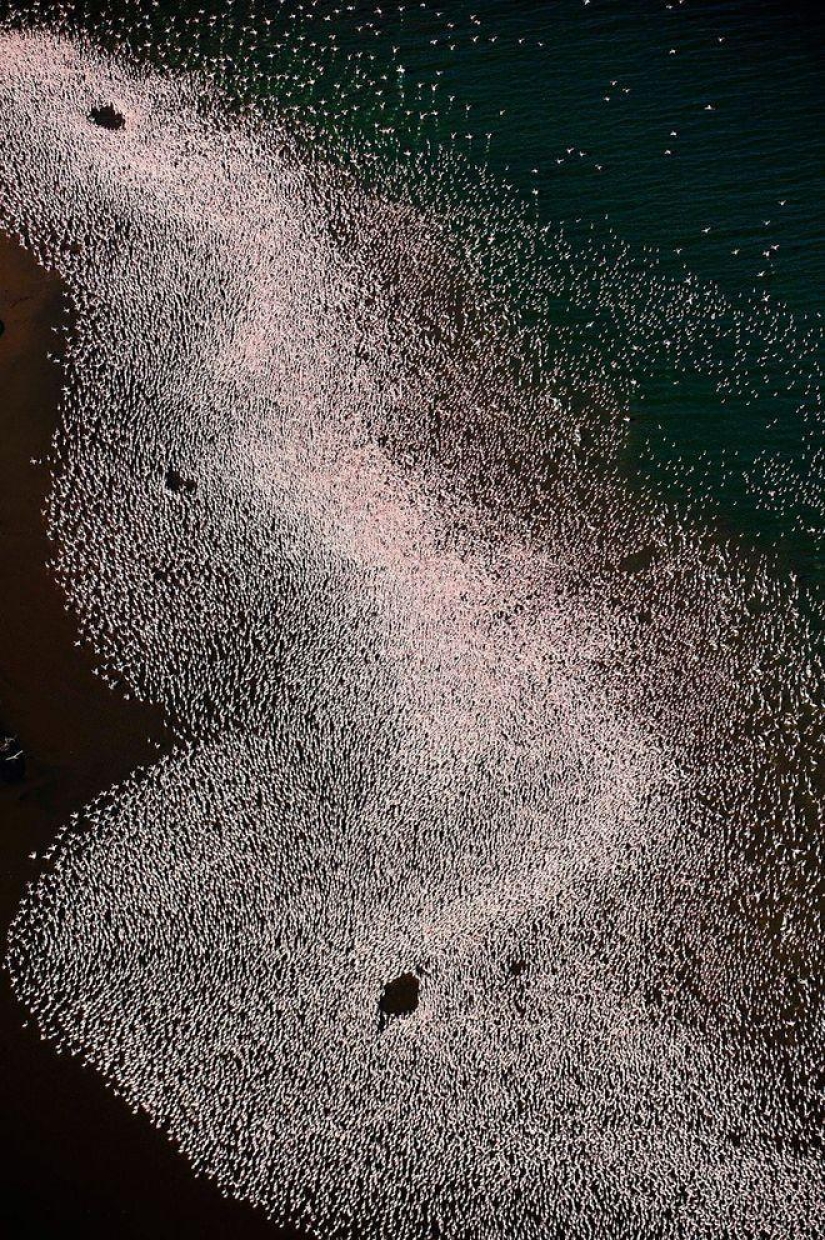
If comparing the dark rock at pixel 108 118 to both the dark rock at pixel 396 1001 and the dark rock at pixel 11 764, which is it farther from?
the dark rock at pixel 396 1001

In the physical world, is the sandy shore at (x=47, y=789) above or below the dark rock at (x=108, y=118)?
below

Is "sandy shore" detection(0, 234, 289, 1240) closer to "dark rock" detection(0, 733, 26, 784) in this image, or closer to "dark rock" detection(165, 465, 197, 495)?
"dark rock" detection(0, 733, 26, 784)

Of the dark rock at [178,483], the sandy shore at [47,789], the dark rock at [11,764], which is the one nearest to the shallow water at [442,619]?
the dark rock at [178,483]

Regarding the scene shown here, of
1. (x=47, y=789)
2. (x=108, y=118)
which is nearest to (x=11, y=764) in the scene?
(x=47, y=789)

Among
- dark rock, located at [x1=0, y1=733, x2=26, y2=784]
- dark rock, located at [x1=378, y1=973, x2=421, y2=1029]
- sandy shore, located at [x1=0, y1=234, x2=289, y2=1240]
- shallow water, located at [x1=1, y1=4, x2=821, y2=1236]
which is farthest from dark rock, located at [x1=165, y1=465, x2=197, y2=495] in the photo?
dark rock, located at [x1=378, y1=973, x2=421, y2=1029]

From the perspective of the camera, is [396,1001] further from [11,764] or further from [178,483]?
[178,483]

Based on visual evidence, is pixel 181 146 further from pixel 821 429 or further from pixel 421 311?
pixel 821 429
